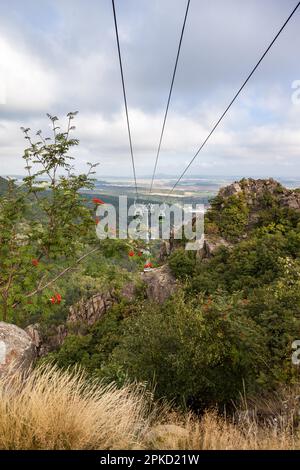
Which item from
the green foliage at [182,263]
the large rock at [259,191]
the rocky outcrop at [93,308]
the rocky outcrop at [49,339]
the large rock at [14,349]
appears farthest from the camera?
the rocky outcrop at [49,339]

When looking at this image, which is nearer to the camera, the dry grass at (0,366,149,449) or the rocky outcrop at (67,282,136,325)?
the dry grass at (0,366,149,449)

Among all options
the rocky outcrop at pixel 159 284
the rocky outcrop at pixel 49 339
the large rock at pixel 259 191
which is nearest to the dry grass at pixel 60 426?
the rocky outcrop at pixel 159 284

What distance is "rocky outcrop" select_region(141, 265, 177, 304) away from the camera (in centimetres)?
2922

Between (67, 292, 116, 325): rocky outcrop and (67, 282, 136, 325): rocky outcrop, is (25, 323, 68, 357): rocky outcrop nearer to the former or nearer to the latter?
(67, 292, 116, 325): rocky outcrop

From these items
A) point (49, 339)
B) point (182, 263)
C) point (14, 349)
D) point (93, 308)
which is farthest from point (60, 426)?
point (49, 339)

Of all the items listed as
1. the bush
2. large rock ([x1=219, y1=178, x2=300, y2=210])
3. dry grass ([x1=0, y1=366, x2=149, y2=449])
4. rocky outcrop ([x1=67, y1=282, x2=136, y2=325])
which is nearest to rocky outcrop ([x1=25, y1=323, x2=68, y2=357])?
rocky outcrop ([x1=67, y1=282, x2=136, y2=325])

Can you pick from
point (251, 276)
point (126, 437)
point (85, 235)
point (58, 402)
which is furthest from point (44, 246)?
point (251, 276)

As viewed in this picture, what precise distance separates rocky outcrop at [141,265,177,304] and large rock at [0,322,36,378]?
22.1 meters

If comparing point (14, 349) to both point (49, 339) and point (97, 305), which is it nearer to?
point (97, 305)

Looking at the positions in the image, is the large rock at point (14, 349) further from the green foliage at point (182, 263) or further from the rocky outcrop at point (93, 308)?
the rocky outcrop at point (93, 308)

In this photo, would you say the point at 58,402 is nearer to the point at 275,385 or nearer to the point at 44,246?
the point at 44,246

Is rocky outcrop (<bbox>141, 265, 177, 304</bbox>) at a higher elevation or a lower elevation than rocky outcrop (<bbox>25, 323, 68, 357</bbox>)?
higher

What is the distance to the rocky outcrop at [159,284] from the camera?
29219 millimetres

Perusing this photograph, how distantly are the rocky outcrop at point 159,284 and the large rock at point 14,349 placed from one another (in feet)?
72.4
